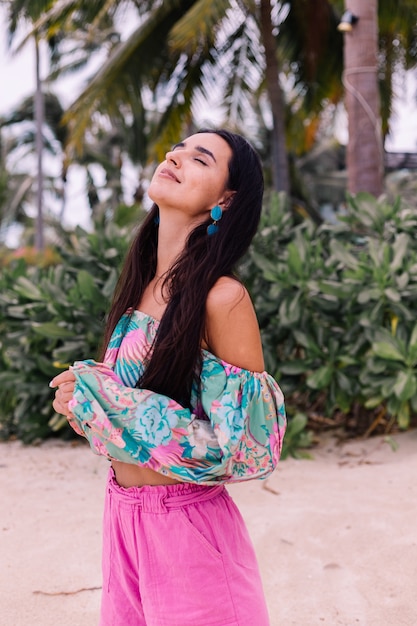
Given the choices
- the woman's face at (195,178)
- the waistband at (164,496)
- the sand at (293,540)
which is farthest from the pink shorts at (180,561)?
the sand at (293,540)

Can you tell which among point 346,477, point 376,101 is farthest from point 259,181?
point 376,101

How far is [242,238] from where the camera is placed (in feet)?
5.34

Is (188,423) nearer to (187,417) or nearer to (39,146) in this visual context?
(187,417)

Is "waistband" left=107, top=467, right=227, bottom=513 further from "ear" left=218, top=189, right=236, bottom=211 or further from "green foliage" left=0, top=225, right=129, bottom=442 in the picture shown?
"green foliage" left=0, top=225, right=129, bottom=442

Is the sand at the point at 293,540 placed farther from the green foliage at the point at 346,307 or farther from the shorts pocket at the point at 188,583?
the shorts pocket at the point at 188,583

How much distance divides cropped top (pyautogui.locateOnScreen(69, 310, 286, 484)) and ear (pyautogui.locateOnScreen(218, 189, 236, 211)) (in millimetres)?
358

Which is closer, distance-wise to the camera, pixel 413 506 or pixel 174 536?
pixel 174 536

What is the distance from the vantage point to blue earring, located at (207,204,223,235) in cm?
160

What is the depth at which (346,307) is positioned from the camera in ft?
13.4

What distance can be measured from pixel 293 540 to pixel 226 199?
1.77 m

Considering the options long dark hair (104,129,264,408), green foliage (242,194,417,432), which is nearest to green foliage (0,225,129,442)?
green foliage (242,194,417,432)

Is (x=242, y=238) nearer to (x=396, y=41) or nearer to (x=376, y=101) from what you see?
(x=376, y=101)

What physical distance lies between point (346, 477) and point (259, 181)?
7.64 ft

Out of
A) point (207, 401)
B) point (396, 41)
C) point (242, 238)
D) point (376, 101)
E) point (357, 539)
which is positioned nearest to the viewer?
point (207, 401)
